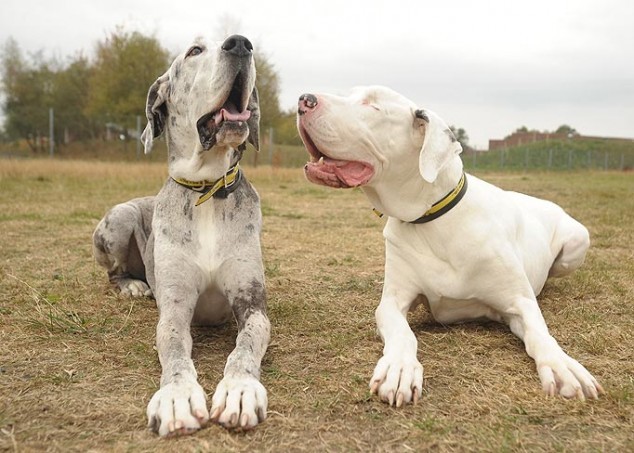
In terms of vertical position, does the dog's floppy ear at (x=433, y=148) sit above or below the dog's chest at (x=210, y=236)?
above

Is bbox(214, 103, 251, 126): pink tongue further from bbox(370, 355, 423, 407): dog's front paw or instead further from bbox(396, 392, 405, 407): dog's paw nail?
bbox(396, 392, 405, 407): dog's paw nail

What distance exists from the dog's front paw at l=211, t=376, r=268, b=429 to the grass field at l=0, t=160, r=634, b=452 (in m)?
0.04

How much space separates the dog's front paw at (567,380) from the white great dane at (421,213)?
84 millimetres

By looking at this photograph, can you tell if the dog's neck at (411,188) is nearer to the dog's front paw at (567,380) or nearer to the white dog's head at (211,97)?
the white dog's head at (211,97)

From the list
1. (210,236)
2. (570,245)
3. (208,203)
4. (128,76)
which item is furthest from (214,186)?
(128,76)

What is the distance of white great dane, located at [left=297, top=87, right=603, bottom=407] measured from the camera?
10.1 ft

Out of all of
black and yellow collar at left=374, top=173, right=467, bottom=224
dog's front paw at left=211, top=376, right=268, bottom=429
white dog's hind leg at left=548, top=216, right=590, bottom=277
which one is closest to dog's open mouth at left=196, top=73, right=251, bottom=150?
black and yellow collar at left=374, top=173, right=467, bottom=224

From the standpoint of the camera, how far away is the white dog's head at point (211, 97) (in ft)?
10.7

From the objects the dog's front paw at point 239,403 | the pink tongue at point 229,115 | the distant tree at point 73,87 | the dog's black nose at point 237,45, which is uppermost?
the distant tree at point 73,87

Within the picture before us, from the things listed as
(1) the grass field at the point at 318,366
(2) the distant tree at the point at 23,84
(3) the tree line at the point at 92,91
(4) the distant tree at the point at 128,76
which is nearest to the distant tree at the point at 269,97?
(3) the tree line at the point at 92,91

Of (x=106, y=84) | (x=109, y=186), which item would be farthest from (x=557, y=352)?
(x=106, y=84)

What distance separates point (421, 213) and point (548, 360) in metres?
0.94

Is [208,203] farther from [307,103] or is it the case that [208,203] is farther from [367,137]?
[367,137]

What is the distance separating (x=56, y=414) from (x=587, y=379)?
2.10 metres
